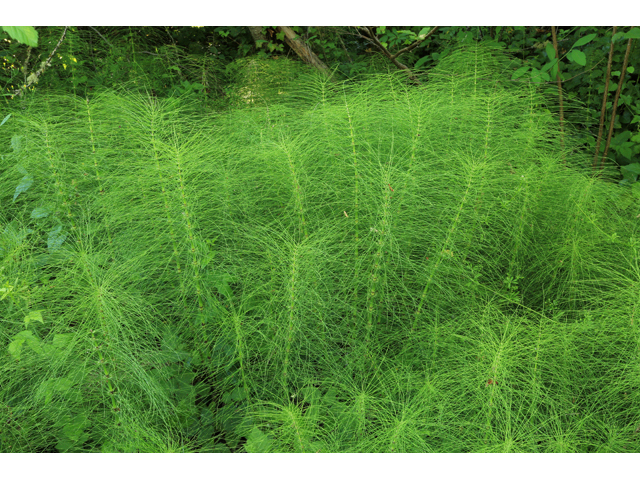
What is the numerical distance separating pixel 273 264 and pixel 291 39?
11.5 ft

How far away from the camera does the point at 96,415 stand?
5.85ft

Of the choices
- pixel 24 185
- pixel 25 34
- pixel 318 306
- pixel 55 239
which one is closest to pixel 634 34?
pixel 318 306

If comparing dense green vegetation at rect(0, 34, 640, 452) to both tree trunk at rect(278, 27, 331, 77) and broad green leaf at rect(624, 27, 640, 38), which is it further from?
tree trunk at rect(278, 27, 331, 77)

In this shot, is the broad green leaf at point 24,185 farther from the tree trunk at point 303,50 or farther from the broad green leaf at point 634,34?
the broad green leaf at point 634,34

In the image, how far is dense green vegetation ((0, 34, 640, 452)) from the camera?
1.71 metres

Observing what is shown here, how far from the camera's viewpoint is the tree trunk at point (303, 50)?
475 centimetres

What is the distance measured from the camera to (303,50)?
4.81 m

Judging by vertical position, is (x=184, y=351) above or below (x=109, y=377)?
below

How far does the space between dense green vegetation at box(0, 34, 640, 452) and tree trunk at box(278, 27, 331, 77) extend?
223 centimetres

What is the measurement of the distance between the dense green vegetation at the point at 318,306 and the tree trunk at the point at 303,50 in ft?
7.32

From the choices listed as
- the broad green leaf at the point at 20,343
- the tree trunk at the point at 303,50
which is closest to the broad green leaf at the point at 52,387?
the broad green leaf at the point at 20,343

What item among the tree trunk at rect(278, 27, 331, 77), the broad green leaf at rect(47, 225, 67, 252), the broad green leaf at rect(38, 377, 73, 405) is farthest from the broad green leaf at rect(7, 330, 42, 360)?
the tree trunk at rect(278, 27, 331, 77)
